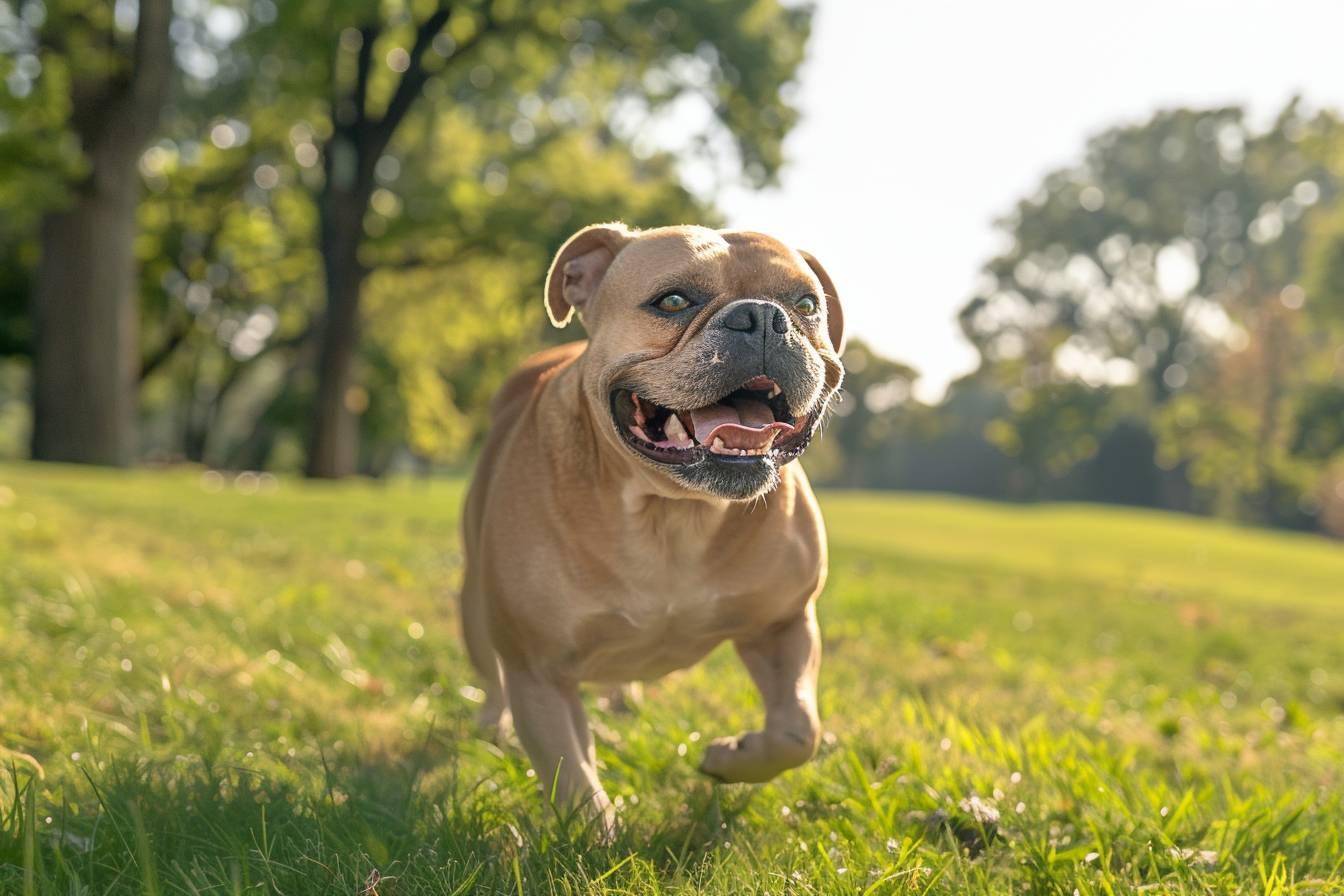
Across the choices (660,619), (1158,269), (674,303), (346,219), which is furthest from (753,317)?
(1158,269)

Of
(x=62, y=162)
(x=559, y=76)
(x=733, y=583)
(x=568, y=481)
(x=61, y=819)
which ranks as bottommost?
(x=61, y=819)

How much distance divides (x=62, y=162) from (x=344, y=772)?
15.8m

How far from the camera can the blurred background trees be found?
17.1 meters

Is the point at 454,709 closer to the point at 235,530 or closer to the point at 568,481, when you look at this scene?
the point at 568,481

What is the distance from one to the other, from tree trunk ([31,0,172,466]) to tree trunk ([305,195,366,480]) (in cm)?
362

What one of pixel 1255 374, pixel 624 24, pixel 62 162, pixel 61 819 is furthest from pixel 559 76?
pixel 1255 374

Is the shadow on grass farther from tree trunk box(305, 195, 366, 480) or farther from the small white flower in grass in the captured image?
tree trunk box(305, 195, 366, 480)

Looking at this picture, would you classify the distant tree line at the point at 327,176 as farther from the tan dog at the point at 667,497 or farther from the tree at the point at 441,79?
the tan dog at the point at 667,497

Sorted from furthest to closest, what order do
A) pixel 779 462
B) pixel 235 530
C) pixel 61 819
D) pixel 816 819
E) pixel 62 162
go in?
pixel 62 162 < pixel 235 530 < pixel 816 819 < pixel 779 462 < pixel 61 819

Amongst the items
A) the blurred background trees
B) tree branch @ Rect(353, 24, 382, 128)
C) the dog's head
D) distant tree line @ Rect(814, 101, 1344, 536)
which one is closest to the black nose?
the dog's head

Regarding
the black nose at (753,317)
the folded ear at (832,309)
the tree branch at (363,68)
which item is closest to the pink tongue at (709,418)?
the black nose at (753,317)

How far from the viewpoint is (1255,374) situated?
42000 mm

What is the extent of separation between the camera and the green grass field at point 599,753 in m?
2.34

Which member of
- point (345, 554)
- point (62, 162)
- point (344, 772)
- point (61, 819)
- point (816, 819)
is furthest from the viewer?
point (62, 162)
